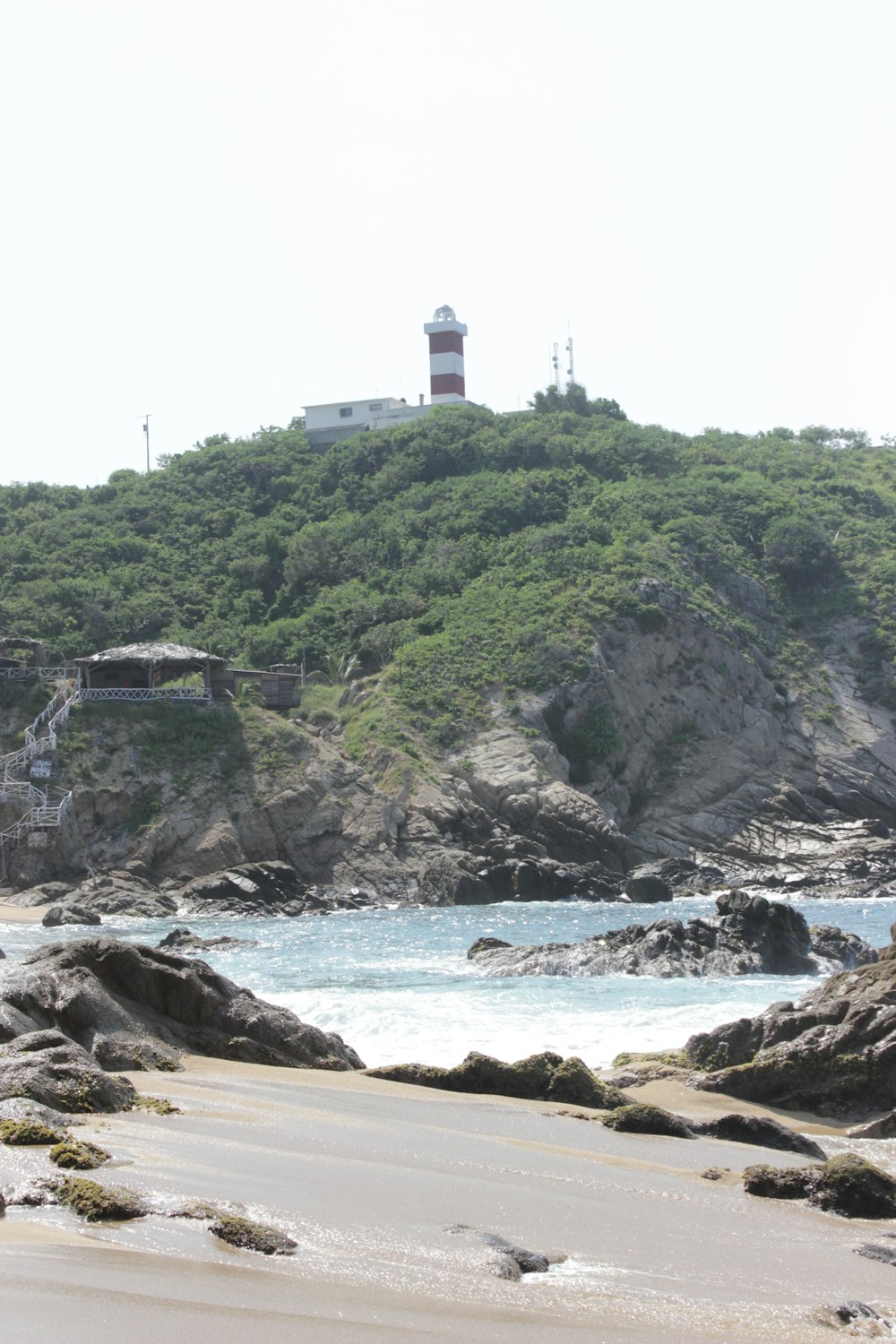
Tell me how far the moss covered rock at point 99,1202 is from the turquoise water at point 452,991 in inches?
367

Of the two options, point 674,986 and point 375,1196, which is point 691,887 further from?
point 375,1196

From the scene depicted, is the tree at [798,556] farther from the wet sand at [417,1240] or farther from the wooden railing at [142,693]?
the wet sand at [417,1240]

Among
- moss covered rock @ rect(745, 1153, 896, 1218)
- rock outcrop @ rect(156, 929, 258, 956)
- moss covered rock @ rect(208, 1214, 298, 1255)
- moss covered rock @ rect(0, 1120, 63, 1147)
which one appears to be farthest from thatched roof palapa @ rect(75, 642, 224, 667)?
moss covered rock @ rect(208, 1214, 298, 1255)

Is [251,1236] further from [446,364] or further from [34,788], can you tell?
[446,364]

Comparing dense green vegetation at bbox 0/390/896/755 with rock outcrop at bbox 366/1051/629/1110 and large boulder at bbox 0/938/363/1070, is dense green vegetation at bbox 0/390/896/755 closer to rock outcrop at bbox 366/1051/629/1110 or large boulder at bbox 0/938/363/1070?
large boulder at bbox 0/938/363/1070

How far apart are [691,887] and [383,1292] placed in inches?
1713

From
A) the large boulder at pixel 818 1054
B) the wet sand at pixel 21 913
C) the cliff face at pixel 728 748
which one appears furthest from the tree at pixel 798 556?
the large boulder at pixel 818 1054

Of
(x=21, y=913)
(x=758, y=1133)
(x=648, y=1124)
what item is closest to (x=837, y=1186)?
(x=758, y=1133)

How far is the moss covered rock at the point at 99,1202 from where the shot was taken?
6.73 metres

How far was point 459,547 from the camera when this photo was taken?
247ft

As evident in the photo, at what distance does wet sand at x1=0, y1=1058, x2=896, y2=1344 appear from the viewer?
5602 mm

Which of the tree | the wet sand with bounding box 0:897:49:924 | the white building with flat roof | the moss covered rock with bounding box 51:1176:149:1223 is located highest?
the white building with flat roof

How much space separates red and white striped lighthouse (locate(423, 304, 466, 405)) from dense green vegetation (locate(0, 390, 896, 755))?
485cm

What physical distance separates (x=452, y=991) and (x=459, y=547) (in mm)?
54420
